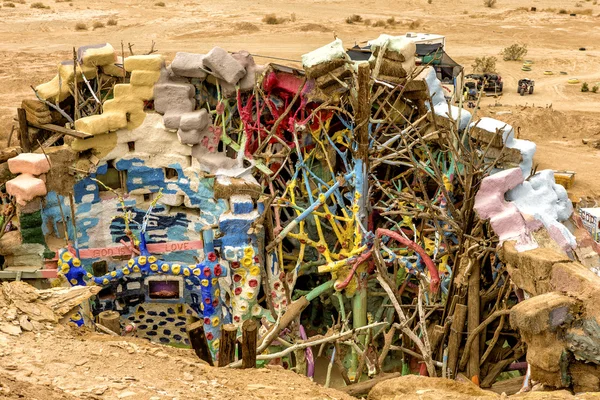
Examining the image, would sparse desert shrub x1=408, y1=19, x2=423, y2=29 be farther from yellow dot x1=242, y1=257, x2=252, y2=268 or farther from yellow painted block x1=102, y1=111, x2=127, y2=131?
yellow dot x1=242, y1=257, x2=252, y2=268

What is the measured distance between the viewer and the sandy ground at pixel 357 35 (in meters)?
26.6

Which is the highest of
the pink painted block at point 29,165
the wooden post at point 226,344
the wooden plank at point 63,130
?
the wooden plank at point 63,130

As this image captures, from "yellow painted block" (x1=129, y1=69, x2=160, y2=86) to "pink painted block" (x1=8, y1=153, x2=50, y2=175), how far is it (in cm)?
160

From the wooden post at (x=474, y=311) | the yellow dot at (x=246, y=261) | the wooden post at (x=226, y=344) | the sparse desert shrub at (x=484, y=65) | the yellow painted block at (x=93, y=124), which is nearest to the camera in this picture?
the wooden post at (x=226, y=344)

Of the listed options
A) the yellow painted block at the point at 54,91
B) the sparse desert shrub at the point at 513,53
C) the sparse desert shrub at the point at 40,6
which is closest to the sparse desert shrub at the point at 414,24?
the sparse desert shrub at the point at 513,53

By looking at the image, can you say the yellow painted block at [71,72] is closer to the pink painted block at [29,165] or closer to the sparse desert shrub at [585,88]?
the pink painted block at [29,165]

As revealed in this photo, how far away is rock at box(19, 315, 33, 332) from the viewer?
23.9 feet

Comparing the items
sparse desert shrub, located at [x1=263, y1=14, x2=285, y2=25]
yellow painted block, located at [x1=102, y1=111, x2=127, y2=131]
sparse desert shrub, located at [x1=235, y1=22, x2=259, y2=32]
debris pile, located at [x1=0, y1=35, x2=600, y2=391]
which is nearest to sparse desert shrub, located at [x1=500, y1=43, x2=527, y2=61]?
sparse desert shrub, located at [x1=235, y1=22, x2=259, y2=32]

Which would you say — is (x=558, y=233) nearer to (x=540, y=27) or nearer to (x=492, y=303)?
(x=492, y=303)

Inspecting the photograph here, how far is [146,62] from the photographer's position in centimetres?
1209

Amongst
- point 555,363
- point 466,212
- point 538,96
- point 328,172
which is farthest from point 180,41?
point 555,363

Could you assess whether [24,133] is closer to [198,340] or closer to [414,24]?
[198,340]

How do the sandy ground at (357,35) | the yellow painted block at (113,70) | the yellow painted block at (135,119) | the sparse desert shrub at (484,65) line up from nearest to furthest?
1. the yellow painted block at (135,119)
2. the yellow painted block at (113,70)
3. the sandy ground at (357,35)
4. the sparse desert shrub at (484,65)

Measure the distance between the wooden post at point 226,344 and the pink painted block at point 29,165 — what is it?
4.72m
